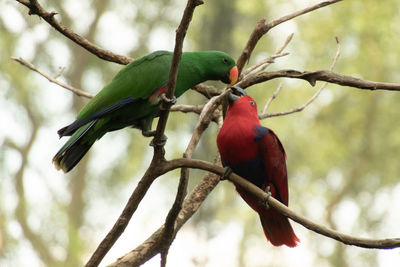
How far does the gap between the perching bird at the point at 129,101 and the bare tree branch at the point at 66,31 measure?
0.91 feet

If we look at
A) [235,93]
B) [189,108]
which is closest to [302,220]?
[235,93]

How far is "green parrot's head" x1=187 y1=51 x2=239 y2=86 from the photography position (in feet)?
12.1

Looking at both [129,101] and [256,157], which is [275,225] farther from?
[129,101]

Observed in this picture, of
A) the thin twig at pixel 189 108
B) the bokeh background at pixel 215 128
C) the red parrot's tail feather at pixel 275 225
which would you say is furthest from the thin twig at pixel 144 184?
the bokeh background at pixel 215 128

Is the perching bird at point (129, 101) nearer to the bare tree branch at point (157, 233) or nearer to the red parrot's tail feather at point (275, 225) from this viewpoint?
the bare tree branch at point (157, 233)

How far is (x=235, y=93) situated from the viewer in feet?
11.5

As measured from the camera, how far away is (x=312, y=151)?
1270cm

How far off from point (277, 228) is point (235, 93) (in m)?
0.91

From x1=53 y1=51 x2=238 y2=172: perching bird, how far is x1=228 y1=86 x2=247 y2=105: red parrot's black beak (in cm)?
29

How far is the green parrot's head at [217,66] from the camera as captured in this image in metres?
3.70

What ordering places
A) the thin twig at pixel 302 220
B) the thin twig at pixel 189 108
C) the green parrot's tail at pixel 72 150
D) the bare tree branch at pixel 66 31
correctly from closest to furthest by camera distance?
the thin twig at pixel 302 220
the bare tree branch at pixel 66 31
the green parrot's tail at pixel 72 150
the thin twig at pixel 189 108

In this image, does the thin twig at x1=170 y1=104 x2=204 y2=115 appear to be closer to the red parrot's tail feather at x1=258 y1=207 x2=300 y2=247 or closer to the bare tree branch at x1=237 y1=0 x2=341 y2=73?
the bare tree branch at x1=237 y1=0 x2=341 y2=73

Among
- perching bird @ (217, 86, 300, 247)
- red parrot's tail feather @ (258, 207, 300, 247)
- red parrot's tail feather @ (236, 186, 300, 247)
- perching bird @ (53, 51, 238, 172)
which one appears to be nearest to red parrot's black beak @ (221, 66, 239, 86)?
perching bird @ (53, 51, 238, 172)

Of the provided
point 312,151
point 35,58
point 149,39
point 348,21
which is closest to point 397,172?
point 312,151
